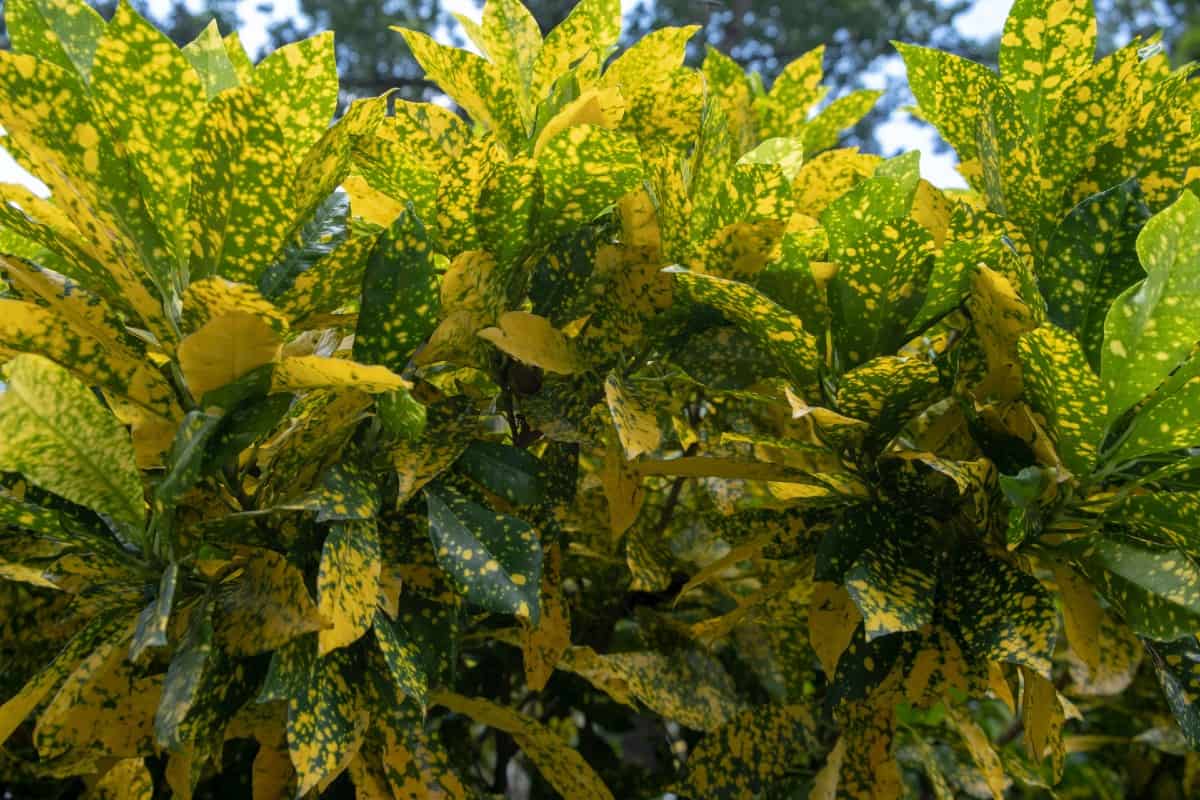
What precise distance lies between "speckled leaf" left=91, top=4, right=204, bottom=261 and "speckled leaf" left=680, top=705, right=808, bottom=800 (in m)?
0.71

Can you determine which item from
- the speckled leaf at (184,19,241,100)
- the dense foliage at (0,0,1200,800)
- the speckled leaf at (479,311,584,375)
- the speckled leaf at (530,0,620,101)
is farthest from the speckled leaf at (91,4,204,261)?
the speckled leaf at (530,0,620,101)

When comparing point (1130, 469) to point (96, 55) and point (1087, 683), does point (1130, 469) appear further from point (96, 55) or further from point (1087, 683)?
point (96, 55)

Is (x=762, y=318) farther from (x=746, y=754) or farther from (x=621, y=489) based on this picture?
(x=746, y=754)

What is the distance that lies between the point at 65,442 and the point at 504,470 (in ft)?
1.04

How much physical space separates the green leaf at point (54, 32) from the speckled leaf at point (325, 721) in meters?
0.51

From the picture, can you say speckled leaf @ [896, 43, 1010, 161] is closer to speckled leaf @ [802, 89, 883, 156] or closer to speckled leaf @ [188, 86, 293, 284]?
speckled leaf @ [802, 89, 883, 156]

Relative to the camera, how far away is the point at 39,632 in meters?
1.10

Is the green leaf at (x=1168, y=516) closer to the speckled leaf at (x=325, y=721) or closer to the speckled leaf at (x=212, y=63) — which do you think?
the speckled leaf at (x=325, y=721)

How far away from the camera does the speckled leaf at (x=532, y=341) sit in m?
0.84

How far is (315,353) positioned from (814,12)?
14829 millimetres

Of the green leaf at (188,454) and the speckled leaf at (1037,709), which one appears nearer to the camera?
the green leaf at (188,454)

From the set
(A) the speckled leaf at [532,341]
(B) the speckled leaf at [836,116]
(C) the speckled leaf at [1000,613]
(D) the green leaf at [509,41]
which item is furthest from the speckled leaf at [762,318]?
(B) the speckled leaf at [836,116]

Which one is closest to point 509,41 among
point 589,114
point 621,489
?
point 589,114

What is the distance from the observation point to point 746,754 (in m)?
1.15
